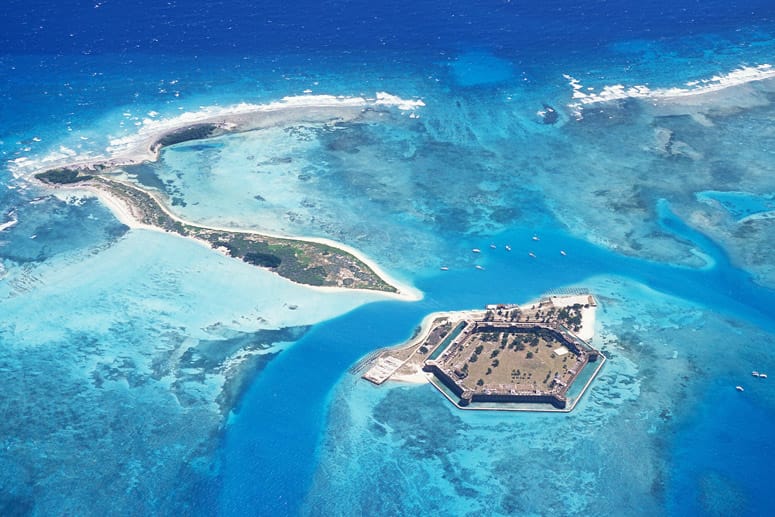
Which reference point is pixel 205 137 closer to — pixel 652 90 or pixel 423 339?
pixel 423 339

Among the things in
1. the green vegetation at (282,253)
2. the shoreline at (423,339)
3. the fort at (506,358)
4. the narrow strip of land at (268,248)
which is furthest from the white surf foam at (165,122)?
the fort at (506,358)

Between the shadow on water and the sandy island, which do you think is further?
the sandy island

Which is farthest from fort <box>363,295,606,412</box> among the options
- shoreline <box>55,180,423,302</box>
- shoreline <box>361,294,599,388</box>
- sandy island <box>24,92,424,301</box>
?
sandy island <box>24,92,424,301</box>

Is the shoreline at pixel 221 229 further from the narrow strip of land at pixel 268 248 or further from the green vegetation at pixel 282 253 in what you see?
the green vegetation at pixel 282 253

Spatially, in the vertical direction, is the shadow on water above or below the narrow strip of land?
below

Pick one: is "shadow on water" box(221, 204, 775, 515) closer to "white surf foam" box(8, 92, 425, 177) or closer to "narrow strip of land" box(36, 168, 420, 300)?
"narrow strip of land" box(36, 168, 420, 300)

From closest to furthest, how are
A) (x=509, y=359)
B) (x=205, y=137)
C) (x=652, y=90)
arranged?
(x=509, y=359), (x=205, y=137), (x=652, y=90)

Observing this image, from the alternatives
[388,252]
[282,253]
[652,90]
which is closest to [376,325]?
[388,252]
